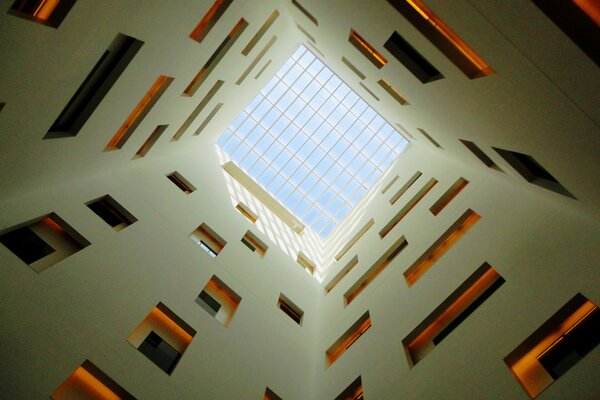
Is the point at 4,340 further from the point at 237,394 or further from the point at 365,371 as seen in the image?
the point at 365,371

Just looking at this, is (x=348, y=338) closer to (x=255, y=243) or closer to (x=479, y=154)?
(x=255, y=243)

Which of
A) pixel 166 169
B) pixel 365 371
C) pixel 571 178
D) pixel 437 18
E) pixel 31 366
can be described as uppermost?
pixel 437 18

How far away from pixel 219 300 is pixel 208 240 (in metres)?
3.08

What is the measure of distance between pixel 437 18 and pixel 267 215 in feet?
69.9

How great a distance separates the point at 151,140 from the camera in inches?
699

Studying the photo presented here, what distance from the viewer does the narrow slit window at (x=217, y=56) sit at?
56.7 feet

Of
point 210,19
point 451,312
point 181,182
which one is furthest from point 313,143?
point 451,312

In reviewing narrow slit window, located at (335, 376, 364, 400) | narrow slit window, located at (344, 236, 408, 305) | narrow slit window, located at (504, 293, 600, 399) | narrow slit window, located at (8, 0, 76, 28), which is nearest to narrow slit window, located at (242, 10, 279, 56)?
narrow slit window, located at (344, 236, 408, 305)

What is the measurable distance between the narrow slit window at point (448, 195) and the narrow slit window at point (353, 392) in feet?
23.3

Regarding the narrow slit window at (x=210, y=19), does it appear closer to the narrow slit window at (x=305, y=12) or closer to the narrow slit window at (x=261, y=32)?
the narrow slit window at (x=305, y=12)

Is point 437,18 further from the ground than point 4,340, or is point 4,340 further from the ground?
point 437,18

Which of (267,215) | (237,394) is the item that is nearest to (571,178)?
(237,394)

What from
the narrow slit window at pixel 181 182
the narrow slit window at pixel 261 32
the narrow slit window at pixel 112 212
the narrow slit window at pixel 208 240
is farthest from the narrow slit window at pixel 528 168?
the narrow slit window at pixel 181 182

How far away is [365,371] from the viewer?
13.9 metres
